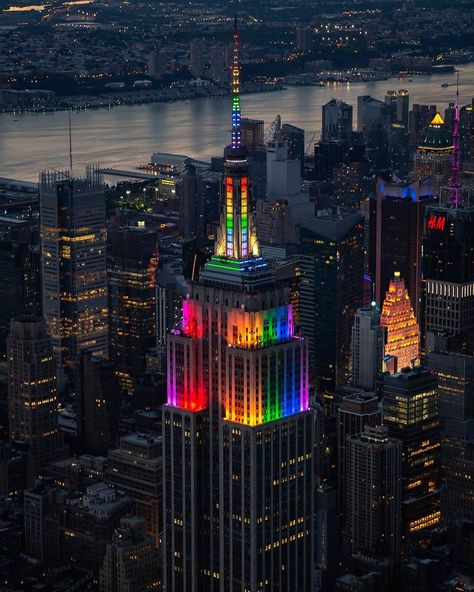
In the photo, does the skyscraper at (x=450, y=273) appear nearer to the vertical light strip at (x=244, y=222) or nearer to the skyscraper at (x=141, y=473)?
the skyscraper at (x=141, y=473)

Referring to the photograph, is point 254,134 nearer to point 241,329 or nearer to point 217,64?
point 217,64

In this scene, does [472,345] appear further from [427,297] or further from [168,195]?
[168,195]

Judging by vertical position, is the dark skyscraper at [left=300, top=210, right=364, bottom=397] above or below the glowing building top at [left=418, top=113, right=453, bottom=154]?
below

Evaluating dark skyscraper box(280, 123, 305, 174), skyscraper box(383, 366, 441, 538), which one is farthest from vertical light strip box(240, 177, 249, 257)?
dark skyscraper box(280, 123, 305, 174)

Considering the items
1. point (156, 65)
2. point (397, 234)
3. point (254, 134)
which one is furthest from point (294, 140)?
point (156, 65)

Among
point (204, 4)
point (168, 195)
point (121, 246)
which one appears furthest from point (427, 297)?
point (204, 4)

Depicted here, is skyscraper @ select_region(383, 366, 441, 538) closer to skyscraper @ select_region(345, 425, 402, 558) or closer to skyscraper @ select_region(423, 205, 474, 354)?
skyscraper @ select_region(345, 425, 402, 558)
